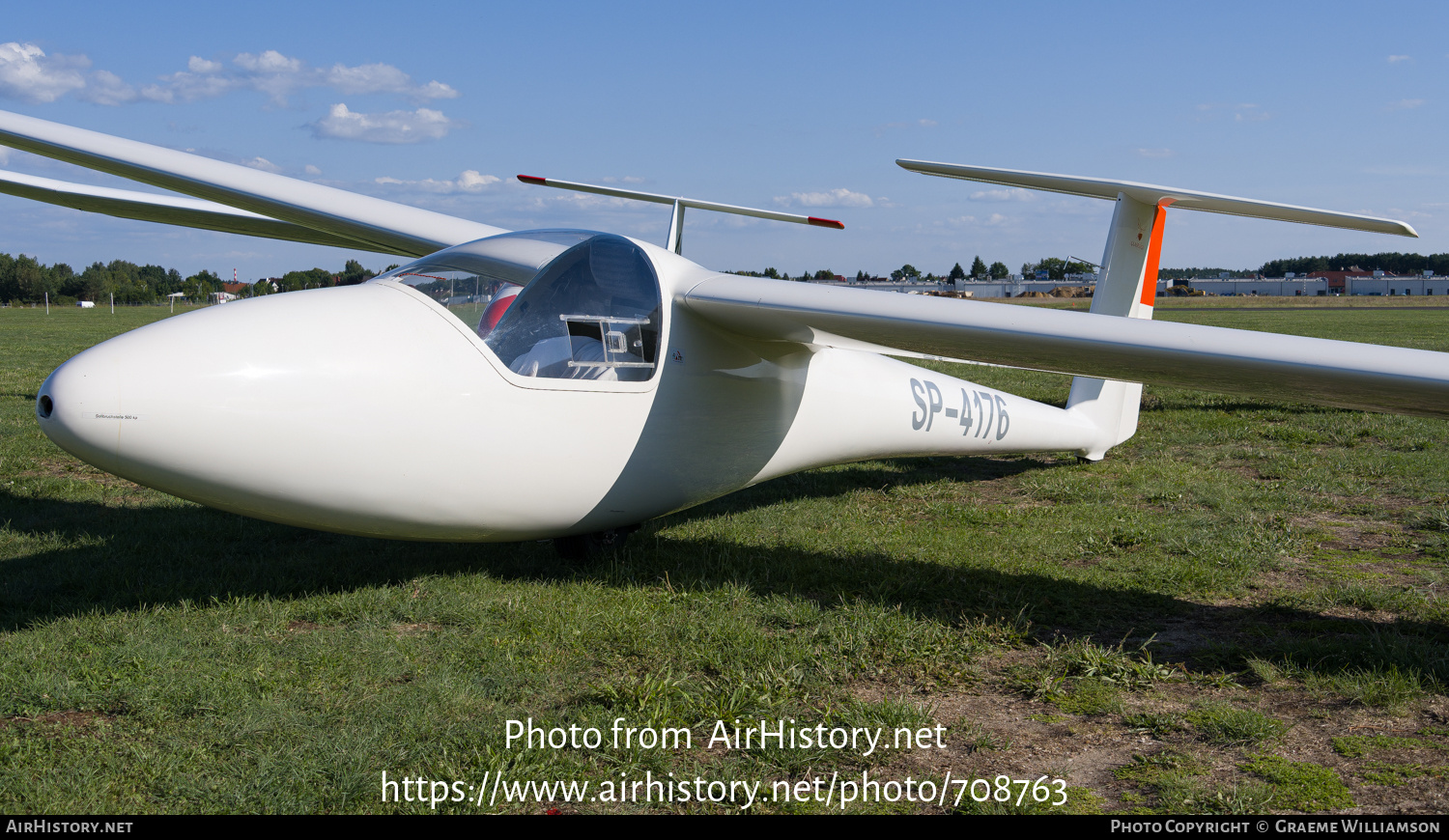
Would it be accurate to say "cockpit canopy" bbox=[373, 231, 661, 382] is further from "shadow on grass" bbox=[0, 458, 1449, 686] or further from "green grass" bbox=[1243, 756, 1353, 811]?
"green grass" bbox=[1243, 756, 1353, 811]

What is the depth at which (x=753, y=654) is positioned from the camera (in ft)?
13.5

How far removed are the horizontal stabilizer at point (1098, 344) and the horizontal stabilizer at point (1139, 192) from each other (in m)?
2.84

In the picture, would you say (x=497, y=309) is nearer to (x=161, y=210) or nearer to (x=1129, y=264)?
(x=1129, y=264)

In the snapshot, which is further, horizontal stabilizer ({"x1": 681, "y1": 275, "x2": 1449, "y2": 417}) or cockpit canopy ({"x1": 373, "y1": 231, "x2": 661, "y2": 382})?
cockpit canopy ({"x1": 373, "y1": 231, "x2": 661, "y2": 382})

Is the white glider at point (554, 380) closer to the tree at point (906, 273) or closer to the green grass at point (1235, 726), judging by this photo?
the green grass at point (1235, 726)

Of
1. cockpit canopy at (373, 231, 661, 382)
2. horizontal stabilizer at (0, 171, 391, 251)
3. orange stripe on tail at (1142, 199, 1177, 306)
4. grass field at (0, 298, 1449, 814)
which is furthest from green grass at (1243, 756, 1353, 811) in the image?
horizontal stabilizer at (0, 171, 391, 251)

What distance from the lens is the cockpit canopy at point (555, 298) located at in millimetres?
4363

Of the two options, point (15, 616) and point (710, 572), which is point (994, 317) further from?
point (15, 616)

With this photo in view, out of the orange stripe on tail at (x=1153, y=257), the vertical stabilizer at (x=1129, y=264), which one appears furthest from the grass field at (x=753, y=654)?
the orange stripe on tail at (x=1153, y=257)

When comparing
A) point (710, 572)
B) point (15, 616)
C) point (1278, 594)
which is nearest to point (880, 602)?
point (710, 572)

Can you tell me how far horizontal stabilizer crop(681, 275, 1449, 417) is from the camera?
153 inches

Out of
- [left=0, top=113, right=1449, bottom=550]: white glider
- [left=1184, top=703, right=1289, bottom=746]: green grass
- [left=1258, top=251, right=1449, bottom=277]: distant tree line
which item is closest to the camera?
[left=1184, top=703, right=1289, bottom=746]: green grass

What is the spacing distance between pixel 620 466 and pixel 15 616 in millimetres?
3076

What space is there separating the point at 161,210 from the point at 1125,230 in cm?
1002
